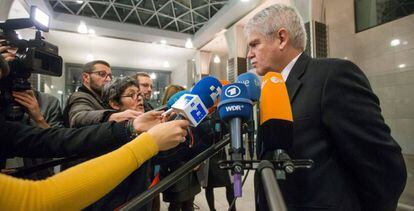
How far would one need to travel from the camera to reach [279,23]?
37.2 inches

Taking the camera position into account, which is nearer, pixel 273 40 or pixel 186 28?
pixel 273 40

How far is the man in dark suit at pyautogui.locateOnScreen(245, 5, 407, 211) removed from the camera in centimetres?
74

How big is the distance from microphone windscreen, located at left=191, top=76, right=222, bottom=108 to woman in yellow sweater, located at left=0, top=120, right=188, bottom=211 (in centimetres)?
26

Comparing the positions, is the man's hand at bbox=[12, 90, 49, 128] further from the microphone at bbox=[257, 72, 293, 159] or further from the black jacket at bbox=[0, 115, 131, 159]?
the microphone at bbox=[257, 72, 293, 159]

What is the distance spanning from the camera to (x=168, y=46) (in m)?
7.94

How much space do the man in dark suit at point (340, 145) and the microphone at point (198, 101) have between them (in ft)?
0.86

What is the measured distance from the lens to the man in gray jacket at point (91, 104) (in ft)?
4.40

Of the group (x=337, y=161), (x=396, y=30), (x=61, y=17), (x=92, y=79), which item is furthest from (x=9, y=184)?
(x=61, y=17)

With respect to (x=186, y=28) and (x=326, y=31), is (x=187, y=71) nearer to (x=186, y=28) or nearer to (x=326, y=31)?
(x=186, y=28)

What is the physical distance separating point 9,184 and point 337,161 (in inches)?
33.7

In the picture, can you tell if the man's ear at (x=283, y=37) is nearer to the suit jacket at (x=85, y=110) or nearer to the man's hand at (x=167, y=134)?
the man's hand at (x=167, y=134)

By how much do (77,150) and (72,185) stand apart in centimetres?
49

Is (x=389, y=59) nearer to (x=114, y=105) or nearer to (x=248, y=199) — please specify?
(x=248, y=199)

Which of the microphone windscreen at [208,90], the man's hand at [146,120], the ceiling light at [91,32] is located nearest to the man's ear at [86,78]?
the man's hand at [146,120]
